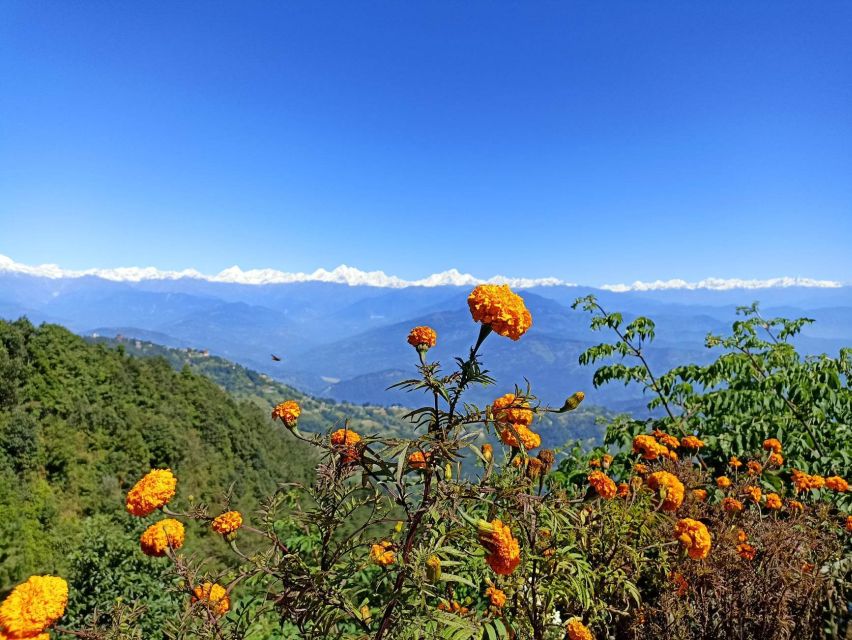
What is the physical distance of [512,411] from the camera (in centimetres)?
193

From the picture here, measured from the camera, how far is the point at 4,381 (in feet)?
124

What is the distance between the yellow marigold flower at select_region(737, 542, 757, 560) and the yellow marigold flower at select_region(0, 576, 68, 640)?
4.03 metres

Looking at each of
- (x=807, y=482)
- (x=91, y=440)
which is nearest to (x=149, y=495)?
(x=807, y=482)

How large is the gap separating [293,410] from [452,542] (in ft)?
4.02

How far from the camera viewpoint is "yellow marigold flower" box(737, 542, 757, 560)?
2980mm

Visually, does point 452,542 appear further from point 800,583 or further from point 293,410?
point 800,583

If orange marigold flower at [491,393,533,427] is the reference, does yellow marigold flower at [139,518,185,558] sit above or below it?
below

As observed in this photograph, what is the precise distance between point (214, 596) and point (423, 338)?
1.95 meters

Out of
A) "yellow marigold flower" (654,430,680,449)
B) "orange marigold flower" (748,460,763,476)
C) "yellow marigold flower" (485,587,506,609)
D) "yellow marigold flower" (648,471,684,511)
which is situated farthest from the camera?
"yellow marigold flower" (654,430,680,449)

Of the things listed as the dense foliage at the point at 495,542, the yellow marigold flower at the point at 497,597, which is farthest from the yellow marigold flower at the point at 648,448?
the yellow marigold flower at the point at 497,597

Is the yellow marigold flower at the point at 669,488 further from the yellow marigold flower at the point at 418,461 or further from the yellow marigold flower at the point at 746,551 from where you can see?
the yellow marigold flower at the point at 418,461

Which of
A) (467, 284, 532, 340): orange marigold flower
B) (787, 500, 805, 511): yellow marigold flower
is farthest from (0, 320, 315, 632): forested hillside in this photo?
(787, 500, 805, 511): yellow marigold flower

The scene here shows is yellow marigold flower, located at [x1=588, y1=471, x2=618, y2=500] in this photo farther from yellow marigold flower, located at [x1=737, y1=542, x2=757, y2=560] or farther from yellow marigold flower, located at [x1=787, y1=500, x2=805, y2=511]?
yellow marigold flower, located at [x1=787, y1=500, x2=805, y2=511]

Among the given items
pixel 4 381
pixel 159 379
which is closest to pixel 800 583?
pixel 4 381
